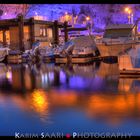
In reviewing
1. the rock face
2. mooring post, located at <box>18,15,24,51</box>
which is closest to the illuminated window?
mooring post, located at <box>18,15,24,51</box>

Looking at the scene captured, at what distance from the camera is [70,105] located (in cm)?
418

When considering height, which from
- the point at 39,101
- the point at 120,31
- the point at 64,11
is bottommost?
the point at 39,101

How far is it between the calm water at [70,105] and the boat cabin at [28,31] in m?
6.53

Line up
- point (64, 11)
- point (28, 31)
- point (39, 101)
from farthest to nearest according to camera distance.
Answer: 1. point (64, 11)
2. point (28, 31)
3. point (39, 101)

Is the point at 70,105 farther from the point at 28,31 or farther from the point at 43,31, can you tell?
the point at 43,31

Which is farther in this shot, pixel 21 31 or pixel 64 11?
pixel 64 11

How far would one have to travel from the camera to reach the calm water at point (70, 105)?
3.24m

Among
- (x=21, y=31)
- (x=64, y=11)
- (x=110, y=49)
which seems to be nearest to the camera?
(x=110, y=49)

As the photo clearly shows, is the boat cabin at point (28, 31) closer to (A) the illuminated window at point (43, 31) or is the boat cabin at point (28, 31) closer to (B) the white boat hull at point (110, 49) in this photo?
(A) the illuminated window at point (43, 31)

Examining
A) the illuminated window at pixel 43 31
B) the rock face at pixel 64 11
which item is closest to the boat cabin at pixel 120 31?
the illuminated window at pixel 43 31

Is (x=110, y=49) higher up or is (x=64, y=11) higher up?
(x=64, y=11)

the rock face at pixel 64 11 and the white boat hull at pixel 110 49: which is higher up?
the rock face at pixel 64 11

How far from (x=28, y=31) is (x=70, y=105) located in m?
10.3

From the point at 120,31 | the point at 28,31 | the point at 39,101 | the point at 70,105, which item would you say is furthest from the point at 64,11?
the point at 70,105
